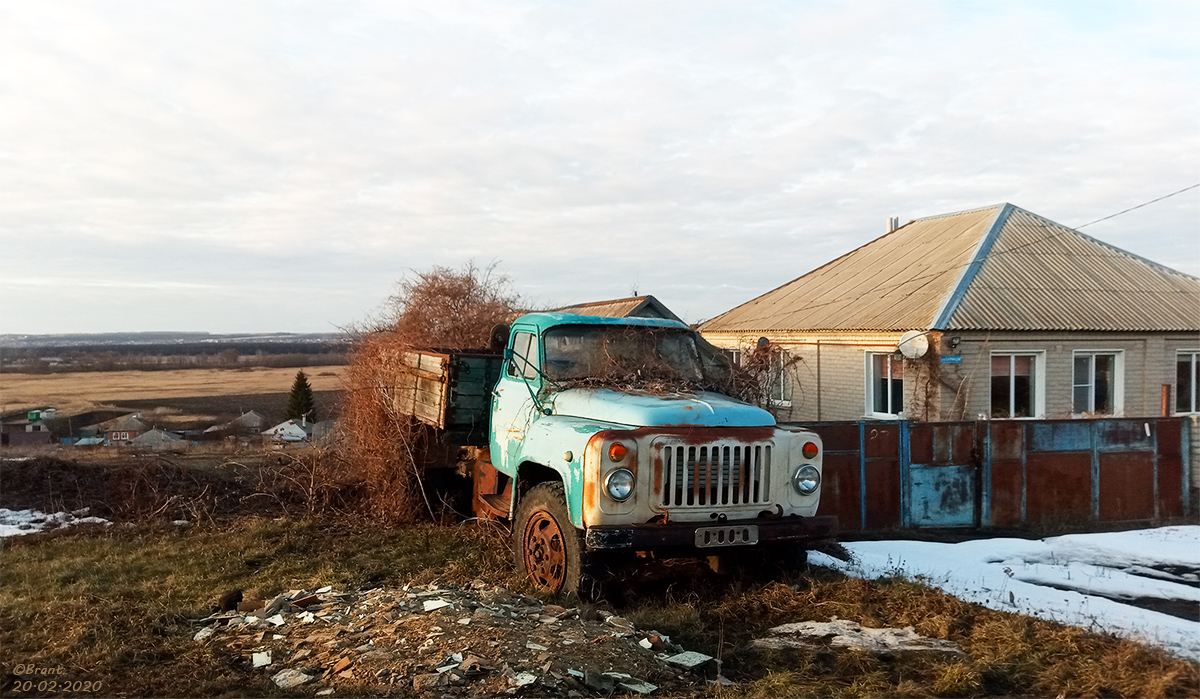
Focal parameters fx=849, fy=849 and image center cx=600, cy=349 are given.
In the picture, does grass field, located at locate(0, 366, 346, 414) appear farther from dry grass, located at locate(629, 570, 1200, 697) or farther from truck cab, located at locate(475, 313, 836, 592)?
dry grass, located at locate(629, 570, 1200, 697)

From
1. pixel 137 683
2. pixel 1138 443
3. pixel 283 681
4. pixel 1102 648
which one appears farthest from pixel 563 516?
pixel 1138 443

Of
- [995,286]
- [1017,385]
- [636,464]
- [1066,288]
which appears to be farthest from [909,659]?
[1066,288]

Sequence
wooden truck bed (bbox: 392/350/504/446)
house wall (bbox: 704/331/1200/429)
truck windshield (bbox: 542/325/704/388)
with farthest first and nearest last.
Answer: house wall (bbox: 704/331/1200/429), wooden truck bed (bbox: 392/350/504/446), truck windshield (bbox: 542/325/704/388)

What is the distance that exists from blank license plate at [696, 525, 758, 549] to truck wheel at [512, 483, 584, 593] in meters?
0.88

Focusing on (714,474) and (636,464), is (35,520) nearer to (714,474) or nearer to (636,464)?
(636,464)

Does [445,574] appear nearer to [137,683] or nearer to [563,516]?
[563,516]

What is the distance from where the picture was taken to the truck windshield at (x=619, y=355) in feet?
24.3

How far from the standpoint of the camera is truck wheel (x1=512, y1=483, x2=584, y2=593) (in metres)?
6.21

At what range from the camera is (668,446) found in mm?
6059

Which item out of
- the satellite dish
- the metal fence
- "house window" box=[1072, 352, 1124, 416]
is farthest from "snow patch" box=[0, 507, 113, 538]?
"house window" box=[1072, 352, 1124, 416]

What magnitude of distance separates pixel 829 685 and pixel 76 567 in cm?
668

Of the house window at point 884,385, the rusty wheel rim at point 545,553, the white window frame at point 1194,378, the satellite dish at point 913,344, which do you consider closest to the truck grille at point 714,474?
the rusty wheel rim at point 545,553

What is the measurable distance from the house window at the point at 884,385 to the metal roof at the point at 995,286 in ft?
2.58

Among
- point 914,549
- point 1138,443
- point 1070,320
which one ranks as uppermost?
point 1070,320
